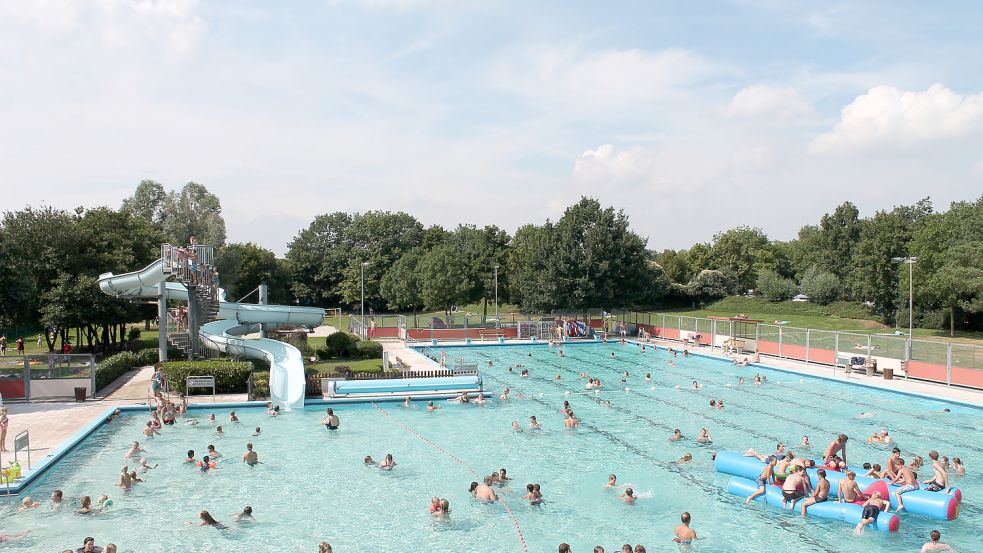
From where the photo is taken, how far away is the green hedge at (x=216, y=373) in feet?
81.1

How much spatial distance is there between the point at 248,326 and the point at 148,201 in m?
43.9

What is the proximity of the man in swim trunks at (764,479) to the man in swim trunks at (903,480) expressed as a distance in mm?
2468

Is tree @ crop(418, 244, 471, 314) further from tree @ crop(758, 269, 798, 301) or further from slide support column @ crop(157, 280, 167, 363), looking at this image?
tree @ crop(758, 269, 798, 301)

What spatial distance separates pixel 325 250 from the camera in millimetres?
80250

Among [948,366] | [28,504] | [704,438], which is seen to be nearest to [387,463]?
[28,504]

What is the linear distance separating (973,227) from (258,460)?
180ft

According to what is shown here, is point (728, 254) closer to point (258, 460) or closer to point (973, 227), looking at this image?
point (973, 227)

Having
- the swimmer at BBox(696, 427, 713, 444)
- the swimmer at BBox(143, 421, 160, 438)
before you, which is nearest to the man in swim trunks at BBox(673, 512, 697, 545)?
the swimmer at BBox(696, 427, 713, 444)

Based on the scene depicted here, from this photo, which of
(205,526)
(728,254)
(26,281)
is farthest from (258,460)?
(728,254)

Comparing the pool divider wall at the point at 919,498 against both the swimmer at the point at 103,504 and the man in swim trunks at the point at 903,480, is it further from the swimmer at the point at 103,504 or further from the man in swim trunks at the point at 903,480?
the swimmer at the point at 103,504

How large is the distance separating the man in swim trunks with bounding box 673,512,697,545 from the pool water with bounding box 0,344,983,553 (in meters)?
0.29

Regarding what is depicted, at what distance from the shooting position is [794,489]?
1481 cm

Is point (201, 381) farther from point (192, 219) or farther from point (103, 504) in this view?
point (192, 219)

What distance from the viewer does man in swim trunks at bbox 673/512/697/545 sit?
13052 mm
